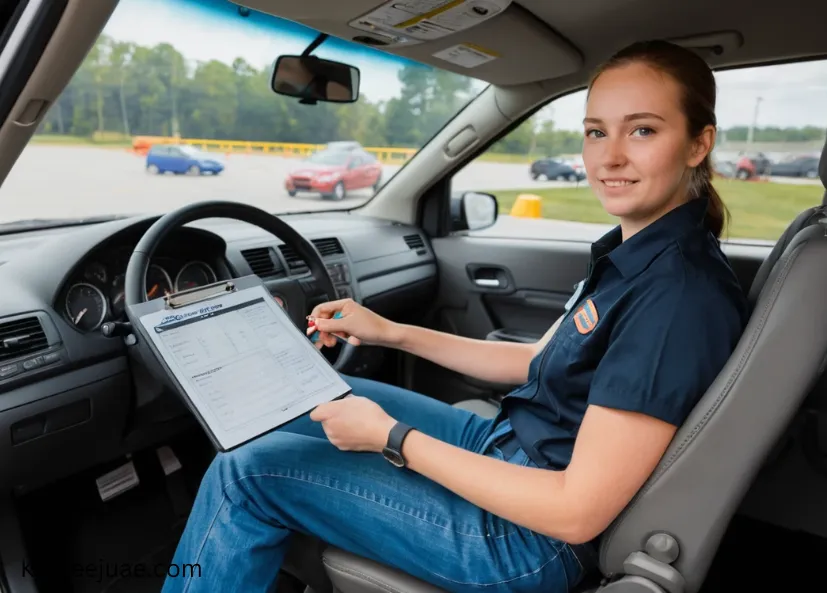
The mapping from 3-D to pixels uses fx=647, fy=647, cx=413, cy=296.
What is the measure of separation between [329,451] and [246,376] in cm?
24

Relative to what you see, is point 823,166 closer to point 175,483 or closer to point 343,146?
point 175,483

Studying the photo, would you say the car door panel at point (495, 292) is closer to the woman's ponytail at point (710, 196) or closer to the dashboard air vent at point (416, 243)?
the dashboard air vent at point (416, 243)

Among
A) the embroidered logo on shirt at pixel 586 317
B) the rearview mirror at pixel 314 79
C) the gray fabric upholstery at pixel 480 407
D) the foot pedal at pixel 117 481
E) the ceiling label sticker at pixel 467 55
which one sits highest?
the ceiling label sticker at pixel 467 55

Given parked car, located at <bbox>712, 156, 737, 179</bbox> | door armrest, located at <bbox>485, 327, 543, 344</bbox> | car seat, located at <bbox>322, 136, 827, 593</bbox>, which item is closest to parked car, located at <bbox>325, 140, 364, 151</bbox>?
door armrest, located at <bbox>485, 327, 543, 344</bbox>

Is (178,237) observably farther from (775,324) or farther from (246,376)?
(775,324)

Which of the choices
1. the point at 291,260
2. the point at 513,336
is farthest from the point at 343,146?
the point at 291,260

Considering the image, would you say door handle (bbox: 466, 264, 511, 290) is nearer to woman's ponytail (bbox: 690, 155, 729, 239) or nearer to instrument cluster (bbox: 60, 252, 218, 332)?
instrument cluster (bbox: 60, 252, 218, 332)

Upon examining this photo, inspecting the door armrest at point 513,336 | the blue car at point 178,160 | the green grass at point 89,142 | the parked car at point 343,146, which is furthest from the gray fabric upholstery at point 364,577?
the blue car at point 178,160

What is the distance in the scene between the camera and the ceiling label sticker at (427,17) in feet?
5.83

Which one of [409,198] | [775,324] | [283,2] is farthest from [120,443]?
[409,198]

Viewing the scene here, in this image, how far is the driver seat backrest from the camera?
3.55 ft

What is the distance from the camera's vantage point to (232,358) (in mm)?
1381

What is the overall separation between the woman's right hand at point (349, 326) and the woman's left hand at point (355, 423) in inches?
17.9

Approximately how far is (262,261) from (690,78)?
5.23 ft
